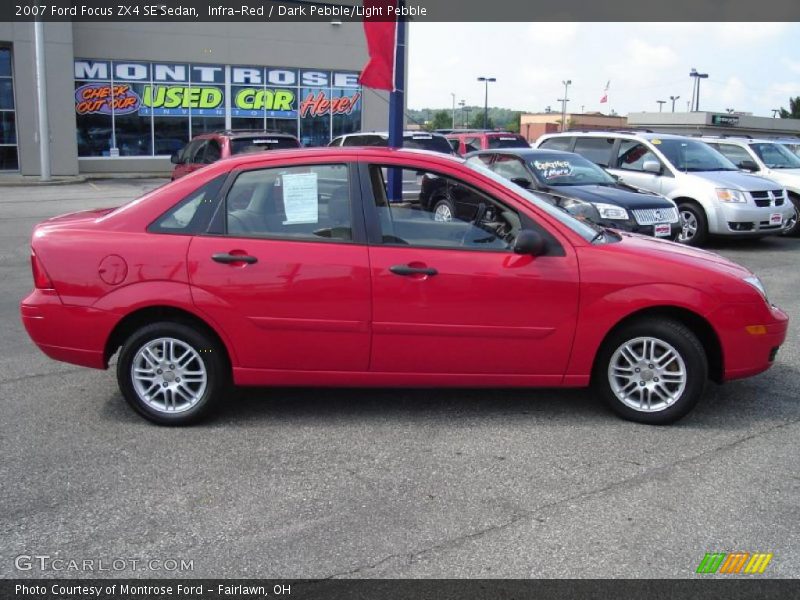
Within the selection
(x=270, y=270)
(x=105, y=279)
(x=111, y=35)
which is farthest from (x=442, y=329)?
(x=111, y=35)

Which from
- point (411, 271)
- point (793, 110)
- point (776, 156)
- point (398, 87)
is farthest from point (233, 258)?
point (793, 110)

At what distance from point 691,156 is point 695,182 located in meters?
1.01

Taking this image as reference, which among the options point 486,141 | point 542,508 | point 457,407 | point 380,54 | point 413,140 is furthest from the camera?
point 486,141

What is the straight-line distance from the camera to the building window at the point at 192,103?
91.0ft

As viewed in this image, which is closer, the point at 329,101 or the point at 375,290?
the point at 375,290

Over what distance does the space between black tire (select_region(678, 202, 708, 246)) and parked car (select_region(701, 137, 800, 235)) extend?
10.2 ft

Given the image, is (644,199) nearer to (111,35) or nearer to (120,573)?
(120,573)

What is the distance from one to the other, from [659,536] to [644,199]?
7855 mm

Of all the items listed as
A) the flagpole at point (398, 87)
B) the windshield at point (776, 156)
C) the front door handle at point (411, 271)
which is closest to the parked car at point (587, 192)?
the flagpole at point (398, 87)

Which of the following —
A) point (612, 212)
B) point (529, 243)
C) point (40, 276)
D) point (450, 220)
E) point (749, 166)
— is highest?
point (749, 166)

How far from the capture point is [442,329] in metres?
4.71

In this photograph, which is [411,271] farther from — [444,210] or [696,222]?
[696,222]

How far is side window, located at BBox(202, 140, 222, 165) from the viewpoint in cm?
1438

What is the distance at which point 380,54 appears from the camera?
29.2 feet
